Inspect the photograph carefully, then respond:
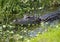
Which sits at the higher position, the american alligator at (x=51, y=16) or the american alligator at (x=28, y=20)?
the american alligator at (x=51, y=16)

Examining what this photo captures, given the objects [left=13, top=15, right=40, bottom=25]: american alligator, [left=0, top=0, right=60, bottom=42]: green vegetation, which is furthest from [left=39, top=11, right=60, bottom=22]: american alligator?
[left=0, top=0, right=60, bottom=42]: green vegetation

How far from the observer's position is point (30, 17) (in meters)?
8.44

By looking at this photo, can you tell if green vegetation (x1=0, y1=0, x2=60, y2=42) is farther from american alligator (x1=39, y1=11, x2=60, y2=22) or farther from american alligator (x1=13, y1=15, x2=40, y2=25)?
american alligator (x1=39, y1=11, x2=60, y2=22)

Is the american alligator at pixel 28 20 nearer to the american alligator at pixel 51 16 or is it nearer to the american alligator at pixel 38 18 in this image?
the american alligator at pixel 38 18

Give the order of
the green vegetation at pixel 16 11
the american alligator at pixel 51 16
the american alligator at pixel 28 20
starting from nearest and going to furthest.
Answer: the green vegetation at pixel 16 11 → the american alligator at pixel 51 16 → the american alligator at pixel 28 20

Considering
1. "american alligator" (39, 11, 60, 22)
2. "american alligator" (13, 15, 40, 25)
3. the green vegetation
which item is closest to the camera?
the green vegetation

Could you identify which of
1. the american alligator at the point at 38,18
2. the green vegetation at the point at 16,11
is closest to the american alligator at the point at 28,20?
the american alligator at the point at 38,18

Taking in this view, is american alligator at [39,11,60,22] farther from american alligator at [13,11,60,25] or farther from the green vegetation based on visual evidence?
the green vegetation

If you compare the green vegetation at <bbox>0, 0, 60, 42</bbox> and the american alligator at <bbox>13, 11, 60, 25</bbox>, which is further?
the american alligator at <bbox>13, 11, 60, 25</bbox>

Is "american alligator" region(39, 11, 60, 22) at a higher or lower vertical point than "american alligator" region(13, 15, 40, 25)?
higher

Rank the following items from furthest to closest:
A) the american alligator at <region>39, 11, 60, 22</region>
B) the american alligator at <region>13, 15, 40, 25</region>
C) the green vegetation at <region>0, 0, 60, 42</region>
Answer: the american alligator at <region>13, 15, 40, 25</region>, the american alligator at <region>39, 11, 60, 22</region>, the green vegetation at <region>0, 0, 60, 42</region>

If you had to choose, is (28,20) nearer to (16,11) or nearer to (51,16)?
(51,16)

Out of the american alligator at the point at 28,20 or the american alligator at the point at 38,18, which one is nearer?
the american alligator at the point at 38,18

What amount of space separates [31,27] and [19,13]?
1.26 meters
